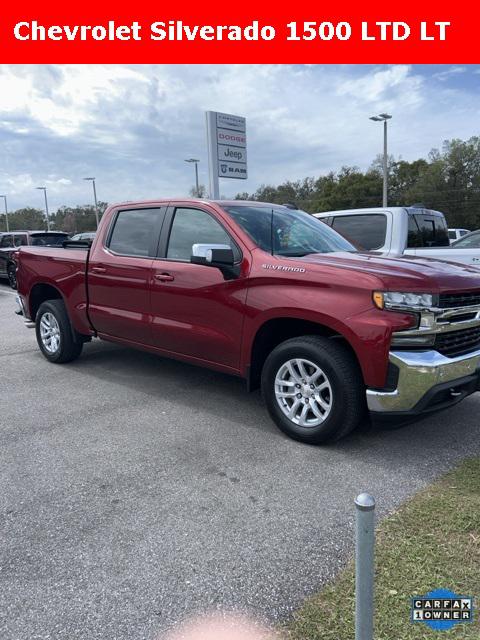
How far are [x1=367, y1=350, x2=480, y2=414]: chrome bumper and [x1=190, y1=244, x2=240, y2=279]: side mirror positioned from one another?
1412 millimetres

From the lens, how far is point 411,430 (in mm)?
4145

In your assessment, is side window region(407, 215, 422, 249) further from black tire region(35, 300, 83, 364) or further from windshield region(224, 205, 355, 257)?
black tire region(35, 300, 83, 364)

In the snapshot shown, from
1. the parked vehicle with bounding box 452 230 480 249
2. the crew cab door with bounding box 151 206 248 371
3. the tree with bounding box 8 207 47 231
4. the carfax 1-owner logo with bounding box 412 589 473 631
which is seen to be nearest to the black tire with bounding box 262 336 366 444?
the crew cab door with bounding box 151 206 248 371

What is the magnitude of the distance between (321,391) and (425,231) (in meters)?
4.48

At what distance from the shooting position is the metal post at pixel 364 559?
1.47 metres

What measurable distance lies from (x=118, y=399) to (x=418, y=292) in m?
2.96

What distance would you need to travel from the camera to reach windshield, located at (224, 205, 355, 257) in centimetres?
425

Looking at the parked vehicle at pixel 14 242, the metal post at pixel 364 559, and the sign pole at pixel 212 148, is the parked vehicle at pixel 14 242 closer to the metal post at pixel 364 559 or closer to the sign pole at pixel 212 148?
the sign pole at pixel 212 148

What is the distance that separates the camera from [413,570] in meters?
2.38

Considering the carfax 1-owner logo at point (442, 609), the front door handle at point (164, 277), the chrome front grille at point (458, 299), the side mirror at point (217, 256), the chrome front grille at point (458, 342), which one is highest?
the side mirror at point (217, 256)

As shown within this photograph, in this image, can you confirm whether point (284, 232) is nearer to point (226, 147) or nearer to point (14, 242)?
point (226, 147)

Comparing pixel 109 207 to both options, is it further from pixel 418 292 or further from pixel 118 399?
pixel 418 292

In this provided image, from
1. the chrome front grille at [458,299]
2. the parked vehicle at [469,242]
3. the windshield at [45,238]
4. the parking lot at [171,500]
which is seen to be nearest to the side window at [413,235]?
the parked vehicle at [469,242]

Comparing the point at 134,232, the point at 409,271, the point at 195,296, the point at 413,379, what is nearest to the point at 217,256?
the point at 195,296
